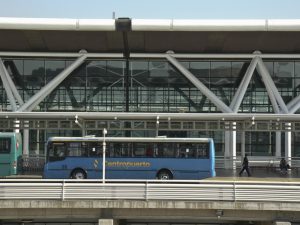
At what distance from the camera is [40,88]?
3316 cm

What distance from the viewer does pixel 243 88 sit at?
30641mm

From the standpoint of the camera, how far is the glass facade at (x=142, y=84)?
109 ft

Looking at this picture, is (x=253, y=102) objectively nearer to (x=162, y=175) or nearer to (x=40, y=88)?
(x=162, y=175)

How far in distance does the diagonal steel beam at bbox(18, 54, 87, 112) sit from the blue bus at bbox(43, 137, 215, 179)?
5689mm

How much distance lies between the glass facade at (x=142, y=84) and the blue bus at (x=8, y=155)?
505 cm

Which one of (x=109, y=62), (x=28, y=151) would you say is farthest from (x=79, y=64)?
(x=28, y=151)

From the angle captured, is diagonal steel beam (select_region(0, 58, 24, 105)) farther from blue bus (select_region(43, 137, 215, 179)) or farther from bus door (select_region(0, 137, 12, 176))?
blue bus (select_region(43, 137, 215, 179))

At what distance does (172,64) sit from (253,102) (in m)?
6.26

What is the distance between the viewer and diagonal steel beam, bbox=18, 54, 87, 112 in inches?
1196

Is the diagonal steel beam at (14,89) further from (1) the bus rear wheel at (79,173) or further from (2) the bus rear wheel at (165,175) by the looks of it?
(2) the bus rear wheel at (165,175)

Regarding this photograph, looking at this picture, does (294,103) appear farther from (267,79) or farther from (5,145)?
A: (5,145)

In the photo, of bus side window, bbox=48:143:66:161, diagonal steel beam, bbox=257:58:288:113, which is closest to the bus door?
bus side window, bbox=48:143:66:161

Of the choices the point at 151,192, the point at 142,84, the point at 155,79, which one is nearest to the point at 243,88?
the point at 155,79

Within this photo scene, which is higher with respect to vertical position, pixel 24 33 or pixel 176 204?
pixel 24 33
